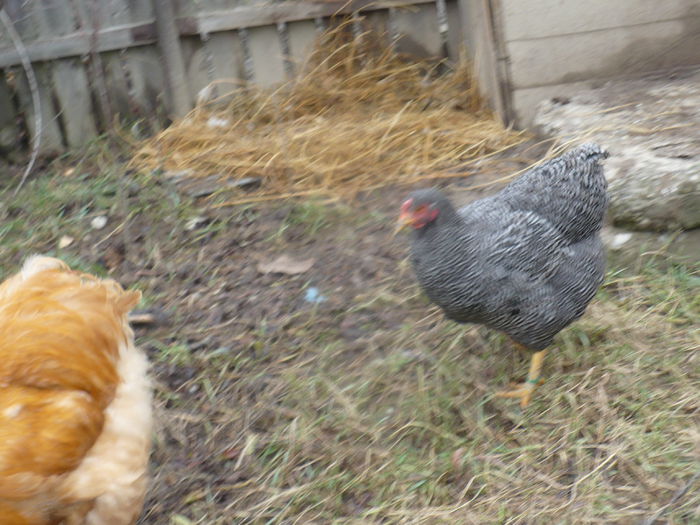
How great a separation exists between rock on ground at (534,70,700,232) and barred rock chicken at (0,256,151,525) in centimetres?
239

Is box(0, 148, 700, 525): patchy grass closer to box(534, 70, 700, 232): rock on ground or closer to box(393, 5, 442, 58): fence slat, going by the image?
box(534, 70, 700, 232): rock on ground

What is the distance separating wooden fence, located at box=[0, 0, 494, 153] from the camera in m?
5.20

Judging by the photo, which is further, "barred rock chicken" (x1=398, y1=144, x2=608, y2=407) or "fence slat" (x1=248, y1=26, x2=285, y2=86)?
"fence slat" (x1=248, y1=26, x2=285, y2=86)

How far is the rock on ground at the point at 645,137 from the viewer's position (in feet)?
12.7

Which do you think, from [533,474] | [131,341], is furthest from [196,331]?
[533,474]

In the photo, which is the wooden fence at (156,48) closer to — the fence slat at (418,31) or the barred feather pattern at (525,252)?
the fence slat at (418,31)

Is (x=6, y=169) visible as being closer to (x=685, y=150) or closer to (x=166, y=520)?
(x=166, y=520)

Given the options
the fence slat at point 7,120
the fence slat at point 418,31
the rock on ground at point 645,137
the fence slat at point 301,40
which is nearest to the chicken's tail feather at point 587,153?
the rock on ground at point 645,137

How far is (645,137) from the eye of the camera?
168 inches

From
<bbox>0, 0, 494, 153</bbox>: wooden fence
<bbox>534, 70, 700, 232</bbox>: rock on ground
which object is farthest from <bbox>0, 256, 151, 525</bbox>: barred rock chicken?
<bbox>0, 0, 494, 153</bbox>: wooden fence

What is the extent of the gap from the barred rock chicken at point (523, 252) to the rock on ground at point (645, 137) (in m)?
0.62

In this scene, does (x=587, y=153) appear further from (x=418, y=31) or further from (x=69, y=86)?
(x=69, y=86)

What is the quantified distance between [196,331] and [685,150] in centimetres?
248

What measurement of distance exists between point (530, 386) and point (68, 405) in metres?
1.78
